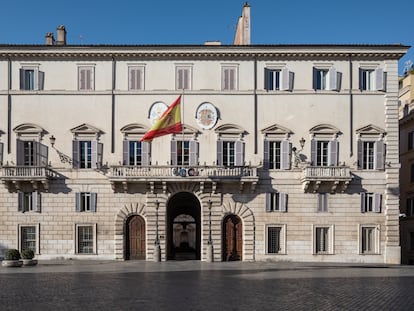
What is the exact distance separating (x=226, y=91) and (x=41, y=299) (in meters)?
23.7

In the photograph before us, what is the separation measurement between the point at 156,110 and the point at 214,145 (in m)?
5.02

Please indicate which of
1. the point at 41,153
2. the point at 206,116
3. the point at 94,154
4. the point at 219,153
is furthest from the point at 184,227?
the point at 41,153

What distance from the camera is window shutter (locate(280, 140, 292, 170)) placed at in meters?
37.8

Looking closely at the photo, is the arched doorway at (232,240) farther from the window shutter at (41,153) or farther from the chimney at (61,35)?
the chimney at (61,35)

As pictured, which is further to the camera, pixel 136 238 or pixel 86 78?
pixel 136 238

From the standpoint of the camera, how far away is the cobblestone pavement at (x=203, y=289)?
16766 mm

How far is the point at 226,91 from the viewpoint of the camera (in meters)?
38.2

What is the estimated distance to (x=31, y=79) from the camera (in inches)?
1511

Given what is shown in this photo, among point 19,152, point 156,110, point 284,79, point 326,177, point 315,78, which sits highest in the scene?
point 315,78

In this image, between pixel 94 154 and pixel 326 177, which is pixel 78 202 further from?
pixel 326 177

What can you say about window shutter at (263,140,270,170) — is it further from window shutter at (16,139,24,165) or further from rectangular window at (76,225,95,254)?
window shutter at (16,139,24,165)

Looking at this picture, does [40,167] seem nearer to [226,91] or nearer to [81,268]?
[81,268]

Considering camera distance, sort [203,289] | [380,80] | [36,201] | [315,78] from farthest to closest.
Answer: [315,78], [380,80], [36,201], [203,289]

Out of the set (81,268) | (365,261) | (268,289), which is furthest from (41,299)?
(365,261)
